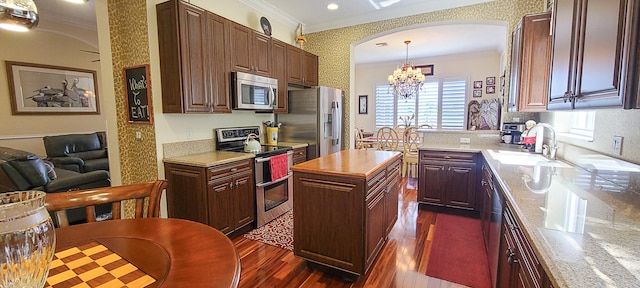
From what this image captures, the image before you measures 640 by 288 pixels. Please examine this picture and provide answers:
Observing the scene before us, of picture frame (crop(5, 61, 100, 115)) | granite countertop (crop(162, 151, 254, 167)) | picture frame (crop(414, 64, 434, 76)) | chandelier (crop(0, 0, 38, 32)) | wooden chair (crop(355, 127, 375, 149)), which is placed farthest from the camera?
picture frame (crop(414, 64, 434, 76))

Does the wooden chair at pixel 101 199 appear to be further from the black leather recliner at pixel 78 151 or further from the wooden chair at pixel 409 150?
the wooden chair at pixel 409 150

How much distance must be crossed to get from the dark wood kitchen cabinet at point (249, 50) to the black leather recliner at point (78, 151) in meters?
3.64

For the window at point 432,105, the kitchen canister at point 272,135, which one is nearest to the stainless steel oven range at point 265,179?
the kitchen canister at point 272,135

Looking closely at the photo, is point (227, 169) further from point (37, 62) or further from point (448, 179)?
point (37, 62)

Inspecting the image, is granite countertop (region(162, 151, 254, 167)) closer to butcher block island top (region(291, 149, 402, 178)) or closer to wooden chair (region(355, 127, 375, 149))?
butcher block island top (region(291, 149, 402, 178))

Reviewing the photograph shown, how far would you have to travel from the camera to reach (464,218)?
345 cm

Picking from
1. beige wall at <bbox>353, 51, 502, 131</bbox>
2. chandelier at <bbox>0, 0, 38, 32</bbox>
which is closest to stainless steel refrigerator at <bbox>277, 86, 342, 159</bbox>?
chandelier at <bbox>0, 0, 38, 32</bbox>

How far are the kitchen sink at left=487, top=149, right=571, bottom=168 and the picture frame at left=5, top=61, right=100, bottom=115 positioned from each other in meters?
7.27

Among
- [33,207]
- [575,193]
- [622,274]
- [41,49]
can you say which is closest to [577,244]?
[622,274]

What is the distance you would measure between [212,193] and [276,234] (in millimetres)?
847

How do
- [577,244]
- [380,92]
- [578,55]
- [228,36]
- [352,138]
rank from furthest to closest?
[380,92], [352,138], [228,36], [578,55], [577,244]

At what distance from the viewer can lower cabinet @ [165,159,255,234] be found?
2.61 metres

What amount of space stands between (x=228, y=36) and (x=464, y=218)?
355cm

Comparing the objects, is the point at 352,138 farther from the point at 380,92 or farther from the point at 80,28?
the point at 80,28
